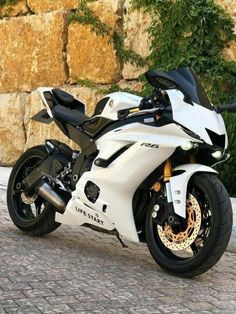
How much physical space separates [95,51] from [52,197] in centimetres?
592

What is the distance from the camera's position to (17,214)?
5836mm

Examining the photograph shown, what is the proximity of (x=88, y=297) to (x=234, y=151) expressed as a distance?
4496 mm

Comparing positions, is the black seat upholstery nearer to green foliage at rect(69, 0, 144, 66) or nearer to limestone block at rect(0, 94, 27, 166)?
green foliage at rect(69, 0, 144, 66)

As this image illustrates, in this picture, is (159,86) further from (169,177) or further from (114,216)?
(114,216)

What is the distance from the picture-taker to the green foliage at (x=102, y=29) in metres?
10.5

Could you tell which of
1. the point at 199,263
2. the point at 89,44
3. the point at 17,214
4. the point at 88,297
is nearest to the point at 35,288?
the point at 88,297

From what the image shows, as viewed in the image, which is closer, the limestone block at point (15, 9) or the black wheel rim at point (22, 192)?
the black wheel rim at point (22, 192)

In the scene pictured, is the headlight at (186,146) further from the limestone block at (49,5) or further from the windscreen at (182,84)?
the limestone block at (49,5)

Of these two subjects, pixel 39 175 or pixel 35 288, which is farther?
pixel 39 175

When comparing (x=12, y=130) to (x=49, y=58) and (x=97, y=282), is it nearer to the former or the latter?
(x=49, y=58)

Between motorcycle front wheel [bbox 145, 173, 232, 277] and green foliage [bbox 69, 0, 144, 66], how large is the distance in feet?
20.1

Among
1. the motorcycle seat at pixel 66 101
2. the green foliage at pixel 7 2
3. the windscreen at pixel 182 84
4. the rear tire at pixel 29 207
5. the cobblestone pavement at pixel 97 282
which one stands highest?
the green foliage at pixel 7 2

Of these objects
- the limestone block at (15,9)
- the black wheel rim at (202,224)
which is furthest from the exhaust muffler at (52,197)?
the limestone block at (15,9)

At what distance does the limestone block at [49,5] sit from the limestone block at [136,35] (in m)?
1.06
